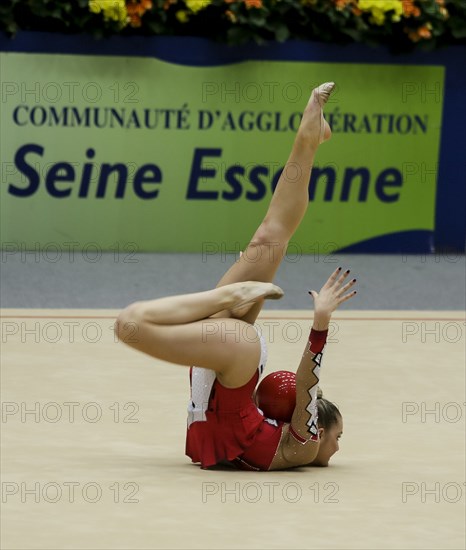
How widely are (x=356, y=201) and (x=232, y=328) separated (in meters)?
5.45

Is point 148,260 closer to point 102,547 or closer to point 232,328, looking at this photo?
point 232,328

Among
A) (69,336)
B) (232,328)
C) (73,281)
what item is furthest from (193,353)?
(73,281)

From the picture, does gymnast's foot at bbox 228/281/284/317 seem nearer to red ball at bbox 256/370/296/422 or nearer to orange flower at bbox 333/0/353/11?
red ball at bbox 256/370/296/422

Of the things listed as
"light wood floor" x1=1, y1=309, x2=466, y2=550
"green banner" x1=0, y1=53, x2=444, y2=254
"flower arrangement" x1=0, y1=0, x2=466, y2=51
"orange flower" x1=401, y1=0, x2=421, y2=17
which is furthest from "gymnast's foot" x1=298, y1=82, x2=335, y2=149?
"orange flower" x1=401, y1=0, x2=421, y2=17

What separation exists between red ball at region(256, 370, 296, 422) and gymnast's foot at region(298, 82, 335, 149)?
0.80 m

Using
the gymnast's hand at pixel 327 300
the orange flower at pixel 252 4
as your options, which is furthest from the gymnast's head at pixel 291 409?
the orange flower at pixel 252 4

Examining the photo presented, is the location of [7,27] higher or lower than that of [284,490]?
higher

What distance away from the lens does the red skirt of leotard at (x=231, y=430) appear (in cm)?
439

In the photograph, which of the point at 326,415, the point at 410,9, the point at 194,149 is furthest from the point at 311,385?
the point at 410,9

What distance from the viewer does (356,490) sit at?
4.34 m

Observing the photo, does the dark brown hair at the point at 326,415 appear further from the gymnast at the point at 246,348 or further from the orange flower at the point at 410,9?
the orange flower at the point at 410,9

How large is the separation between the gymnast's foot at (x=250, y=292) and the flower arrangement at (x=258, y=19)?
512 centimetres

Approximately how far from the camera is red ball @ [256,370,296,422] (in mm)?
4523

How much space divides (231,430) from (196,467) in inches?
9.4
